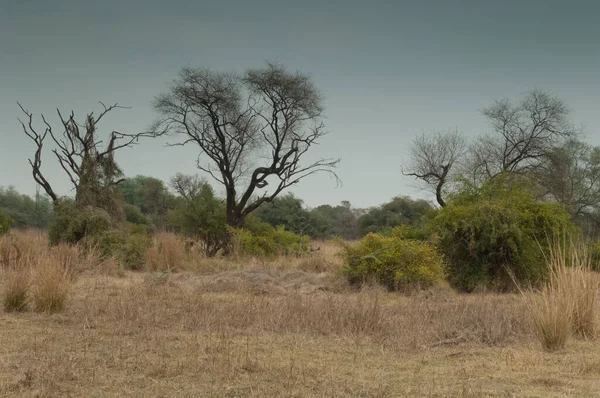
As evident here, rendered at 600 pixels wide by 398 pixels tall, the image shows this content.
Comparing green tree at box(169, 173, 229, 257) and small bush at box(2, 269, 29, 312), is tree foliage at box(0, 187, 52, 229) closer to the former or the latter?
green tree at box(169, 173, 229, 257)

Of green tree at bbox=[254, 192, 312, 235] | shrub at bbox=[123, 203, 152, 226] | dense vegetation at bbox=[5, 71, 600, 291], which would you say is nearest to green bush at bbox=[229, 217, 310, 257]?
dense vegetation at bbox=[5, 71, 600, 291]

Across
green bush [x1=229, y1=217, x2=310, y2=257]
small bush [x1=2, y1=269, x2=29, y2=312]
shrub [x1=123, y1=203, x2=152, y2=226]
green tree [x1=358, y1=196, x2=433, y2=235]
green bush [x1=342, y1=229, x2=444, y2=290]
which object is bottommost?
small bush [x1=2, y1=269, x2=29, y2=312]

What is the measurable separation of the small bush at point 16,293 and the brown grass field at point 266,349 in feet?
0.08

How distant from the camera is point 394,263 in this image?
42.9 feet

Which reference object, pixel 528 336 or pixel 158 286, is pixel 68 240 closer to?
pixel 158 286

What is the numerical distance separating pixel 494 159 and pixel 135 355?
95.3 feet

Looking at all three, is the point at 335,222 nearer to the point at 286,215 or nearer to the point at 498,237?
the point at 286,215

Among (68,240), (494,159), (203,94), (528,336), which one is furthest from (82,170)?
(494,159)

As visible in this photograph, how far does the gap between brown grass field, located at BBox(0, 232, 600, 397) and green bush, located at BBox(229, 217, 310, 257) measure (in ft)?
34.6

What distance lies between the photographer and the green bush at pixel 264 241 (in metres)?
21.5

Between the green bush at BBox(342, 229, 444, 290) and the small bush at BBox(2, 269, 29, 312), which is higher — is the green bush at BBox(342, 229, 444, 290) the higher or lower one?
the higher one

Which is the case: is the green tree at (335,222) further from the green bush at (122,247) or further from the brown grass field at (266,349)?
the brown grass field at (266,349)

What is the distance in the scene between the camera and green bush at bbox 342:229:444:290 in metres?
12.6

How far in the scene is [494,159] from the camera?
32.0m
